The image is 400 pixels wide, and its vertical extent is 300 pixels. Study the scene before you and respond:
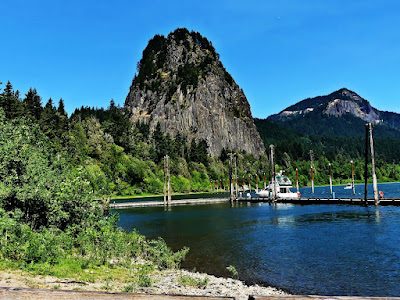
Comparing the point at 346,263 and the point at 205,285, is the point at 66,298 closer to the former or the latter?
the point at 205,285

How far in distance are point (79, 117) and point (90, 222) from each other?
467ft

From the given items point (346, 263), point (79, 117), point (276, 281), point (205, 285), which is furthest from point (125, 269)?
point (79, 117)

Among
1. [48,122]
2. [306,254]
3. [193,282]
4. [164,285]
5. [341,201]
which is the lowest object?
[306,254]

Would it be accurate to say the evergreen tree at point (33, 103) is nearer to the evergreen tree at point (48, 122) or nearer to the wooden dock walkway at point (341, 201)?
the evergreen tree at point (48, 122)

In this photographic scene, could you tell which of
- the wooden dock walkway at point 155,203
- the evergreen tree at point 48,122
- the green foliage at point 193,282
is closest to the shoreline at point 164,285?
the green foliage at point 193,282

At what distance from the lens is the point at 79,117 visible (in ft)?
516

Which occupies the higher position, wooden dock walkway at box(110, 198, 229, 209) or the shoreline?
the shoreline

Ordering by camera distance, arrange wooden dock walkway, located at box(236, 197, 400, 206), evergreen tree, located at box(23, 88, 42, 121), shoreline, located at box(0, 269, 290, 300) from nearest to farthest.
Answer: shoreline, located at box(0, 269, 290, 300) < wooden dock walkway, located at box(236, 197, 400, 206) < evergreen tree, located at box(23, 88, 42, 121)

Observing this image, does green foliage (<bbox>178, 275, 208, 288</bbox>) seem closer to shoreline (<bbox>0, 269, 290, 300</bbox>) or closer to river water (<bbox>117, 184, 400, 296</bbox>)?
shoreline (<bbox>0, 269, 290, 300</bbox>)

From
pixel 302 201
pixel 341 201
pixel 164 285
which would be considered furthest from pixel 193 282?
pixel 302 201

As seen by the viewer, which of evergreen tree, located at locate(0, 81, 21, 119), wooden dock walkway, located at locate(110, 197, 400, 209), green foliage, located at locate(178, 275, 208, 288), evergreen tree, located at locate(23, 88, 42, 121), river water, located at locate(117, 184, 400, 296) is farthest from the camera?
evergreen tree, located at locate(23, 88, 42, 121)

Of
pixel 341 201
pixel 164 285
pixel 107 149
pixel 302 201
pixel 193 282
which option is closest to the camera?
pixel 164 285

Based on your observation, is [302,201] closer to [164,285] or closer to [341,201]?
[341,201]

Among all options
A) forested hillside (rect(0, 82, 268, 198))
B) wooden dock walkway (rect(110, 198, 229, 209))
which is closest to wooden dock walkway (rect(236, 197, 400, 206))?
wooden dock walkway (rect(110, 198, 229, 209))
